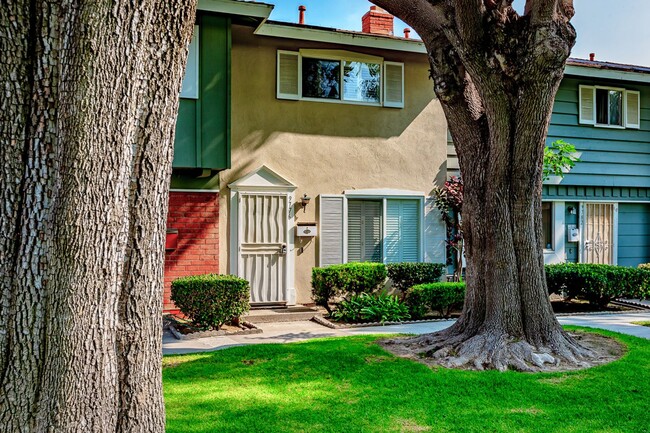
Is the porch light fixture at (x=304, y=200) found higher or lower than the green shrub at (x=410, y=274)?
higher

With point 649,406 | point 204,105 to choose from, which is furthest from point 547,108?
point 204,105

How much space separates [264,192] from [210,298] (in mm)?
3419

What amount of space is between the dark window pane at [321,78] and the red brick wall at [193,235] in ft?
10.1

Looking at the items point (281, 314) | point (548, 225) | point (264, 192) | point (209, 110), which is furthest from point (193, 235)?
point (548, 225)

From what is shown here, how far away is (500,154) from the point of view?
684cm

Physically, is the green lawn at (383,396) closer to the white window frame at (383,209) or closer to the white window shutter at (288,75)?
the white window frame at (383,209)

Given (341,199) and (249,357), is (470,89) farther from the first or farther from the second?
(341,199)

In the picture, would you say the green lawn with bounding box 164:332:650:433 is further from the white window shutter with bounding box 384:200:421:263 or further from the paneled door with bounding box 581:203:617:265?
the paneled door with bounding box 581:203:617:265

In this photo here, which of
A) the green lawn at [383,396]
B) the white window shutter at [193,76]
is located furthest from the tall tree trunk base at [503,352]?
the white window shutter at [193,76]

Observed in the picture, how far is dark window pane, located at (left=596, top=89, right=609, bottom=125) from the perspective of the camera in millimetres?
15375

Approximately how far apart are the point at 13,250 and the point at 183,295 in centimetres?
624

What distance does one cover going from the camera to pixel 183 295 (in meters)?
8.78

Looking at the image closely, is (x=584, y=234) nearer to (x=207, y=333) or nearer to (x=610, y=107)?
(x=610, y=107)

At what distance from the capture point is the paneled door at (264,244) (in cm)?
1148
